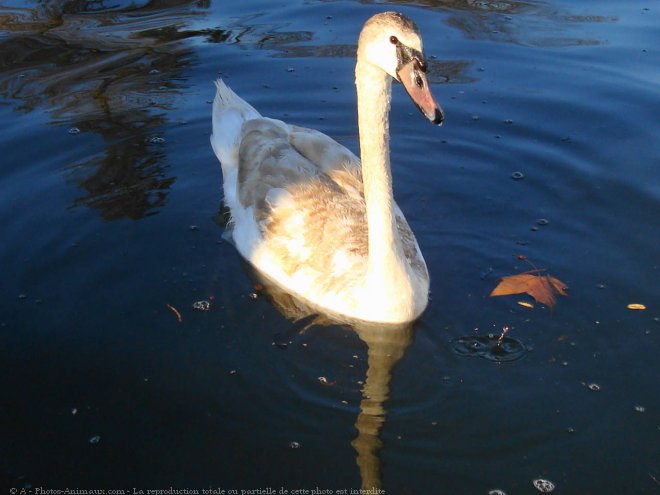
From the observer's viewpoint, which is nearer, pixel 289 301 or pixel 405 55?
pixel 405 55

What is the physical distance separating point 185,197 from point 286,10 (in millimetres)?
5617

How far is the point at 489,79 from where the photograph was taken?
36.0 feet

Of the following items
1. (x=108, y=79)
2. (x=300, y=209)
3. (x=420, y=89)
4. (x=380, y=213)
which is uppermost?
(x=420, y=89)

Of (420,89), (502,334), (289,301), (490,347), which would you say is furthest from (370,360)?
(420,89)

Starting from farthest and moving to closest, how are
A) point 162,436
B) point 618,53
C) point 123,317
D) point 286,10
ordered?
point 286,10 → point 618,53 → point 123,317 → point 162,436

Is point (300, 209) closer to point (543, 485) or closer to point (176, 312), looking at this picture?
point (176, 312)

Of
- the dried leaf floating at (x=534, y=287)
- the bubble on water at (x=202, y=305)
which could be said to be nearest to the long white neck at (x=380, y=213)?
the dried leaf floating at (x=534, y=287)

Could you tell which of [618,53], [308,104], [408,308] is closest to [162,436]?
[408,308]


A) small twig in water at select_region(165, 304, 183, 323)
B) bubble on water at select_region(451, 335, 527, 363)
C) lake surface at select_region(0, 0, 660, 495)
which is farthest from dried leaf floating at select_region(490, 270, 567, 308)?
small twig in water at select_region(165, 304, 183, 323)

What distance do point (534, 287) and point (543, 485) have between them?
220cm

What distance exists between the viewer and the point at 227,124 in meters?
8.97

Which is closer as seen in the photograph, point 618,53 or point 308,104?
point 308,104

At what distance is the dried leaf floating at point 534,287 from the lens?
6.93 metres

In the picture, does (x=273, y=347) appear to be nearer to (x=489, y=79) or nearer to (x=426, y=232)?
(x=426, y=232)
